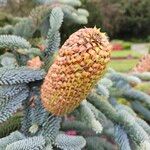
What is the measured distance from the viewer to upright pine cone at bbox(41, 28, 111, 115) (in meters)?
2.52

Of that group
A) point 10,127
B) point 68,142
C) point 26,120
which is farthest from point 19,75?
point 10,127

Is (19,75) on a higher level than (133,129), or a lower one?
higher

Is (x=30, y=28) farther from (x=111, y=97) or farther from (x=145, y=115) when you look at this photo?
Answer: (x=145, y=115)

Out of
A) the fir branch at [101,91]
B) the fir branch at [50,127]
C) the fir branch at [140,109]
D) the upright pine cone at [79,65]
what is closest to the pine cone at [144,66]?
the fir branch at [140,109]

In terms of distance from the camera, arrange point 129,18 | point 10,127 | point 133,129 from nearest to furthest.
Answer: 1. point 133,129
2. point 10,127
3. point 129,18

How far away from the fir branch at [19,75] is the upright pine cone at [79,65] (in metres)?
0.24

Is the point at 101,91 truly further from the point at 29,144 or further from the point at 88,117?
the point at 29,144

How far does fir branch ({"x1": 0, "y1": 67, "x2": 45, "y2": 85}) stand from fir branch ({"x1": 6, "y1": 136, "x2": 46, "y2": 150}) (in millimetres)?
300

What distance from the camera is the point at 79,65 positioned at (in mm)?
2533

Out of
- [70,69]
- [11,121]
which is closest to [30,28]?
[11,121]

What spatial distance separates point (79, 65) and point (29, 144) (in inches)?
18.5

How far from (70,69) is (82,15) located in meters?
1.88

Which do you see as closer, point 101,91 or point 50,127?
point 50,127

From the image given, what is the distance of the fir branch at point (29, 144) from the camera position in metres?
2.62
